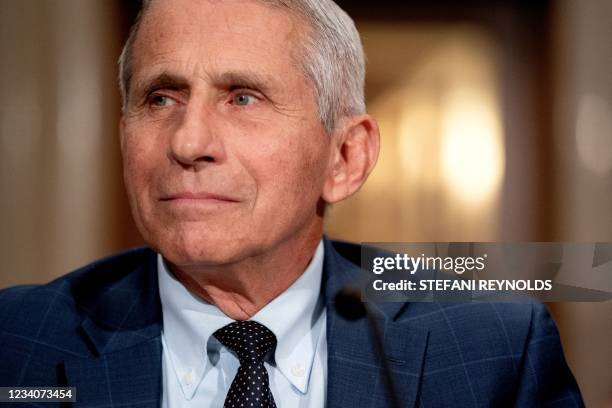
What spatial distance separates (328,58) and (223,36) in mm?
191

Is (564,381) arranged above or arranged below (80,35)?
below

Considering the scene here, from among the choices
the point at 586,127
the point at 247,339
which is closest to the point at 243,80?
the point at 247,339

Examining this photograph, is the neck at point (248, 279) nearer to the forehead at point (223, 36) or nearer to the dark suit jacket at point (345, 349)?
the dark suit jacket at point (345, 349)

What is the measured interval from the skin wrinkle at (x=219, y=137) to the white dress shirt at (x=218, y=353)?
6 cm

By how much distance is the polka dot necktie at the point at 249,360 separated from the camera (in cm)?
109

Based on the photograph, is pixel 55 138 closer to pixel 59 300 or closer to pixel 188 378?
pixel 59 300

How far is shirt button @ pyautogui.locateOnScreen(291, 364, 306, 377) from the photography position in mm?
1172

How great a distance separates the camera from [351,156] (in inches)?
50.6

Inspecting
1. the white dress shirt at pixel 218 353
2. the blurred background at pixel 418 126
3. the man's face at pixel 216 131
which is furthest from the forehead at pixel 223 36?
the white dress shirt at pixel 218 353

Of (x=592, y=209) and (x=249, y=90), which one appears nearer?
(x=249, y=90)

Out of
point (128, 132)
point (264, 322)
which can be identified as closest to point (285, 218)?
→ point (264, 322)

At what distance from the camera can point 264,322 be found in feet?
3.89

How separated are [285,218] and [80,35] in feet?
1.83

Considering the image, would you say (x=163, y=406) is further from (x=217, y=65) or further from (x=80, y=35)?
(x=80, y=35)
